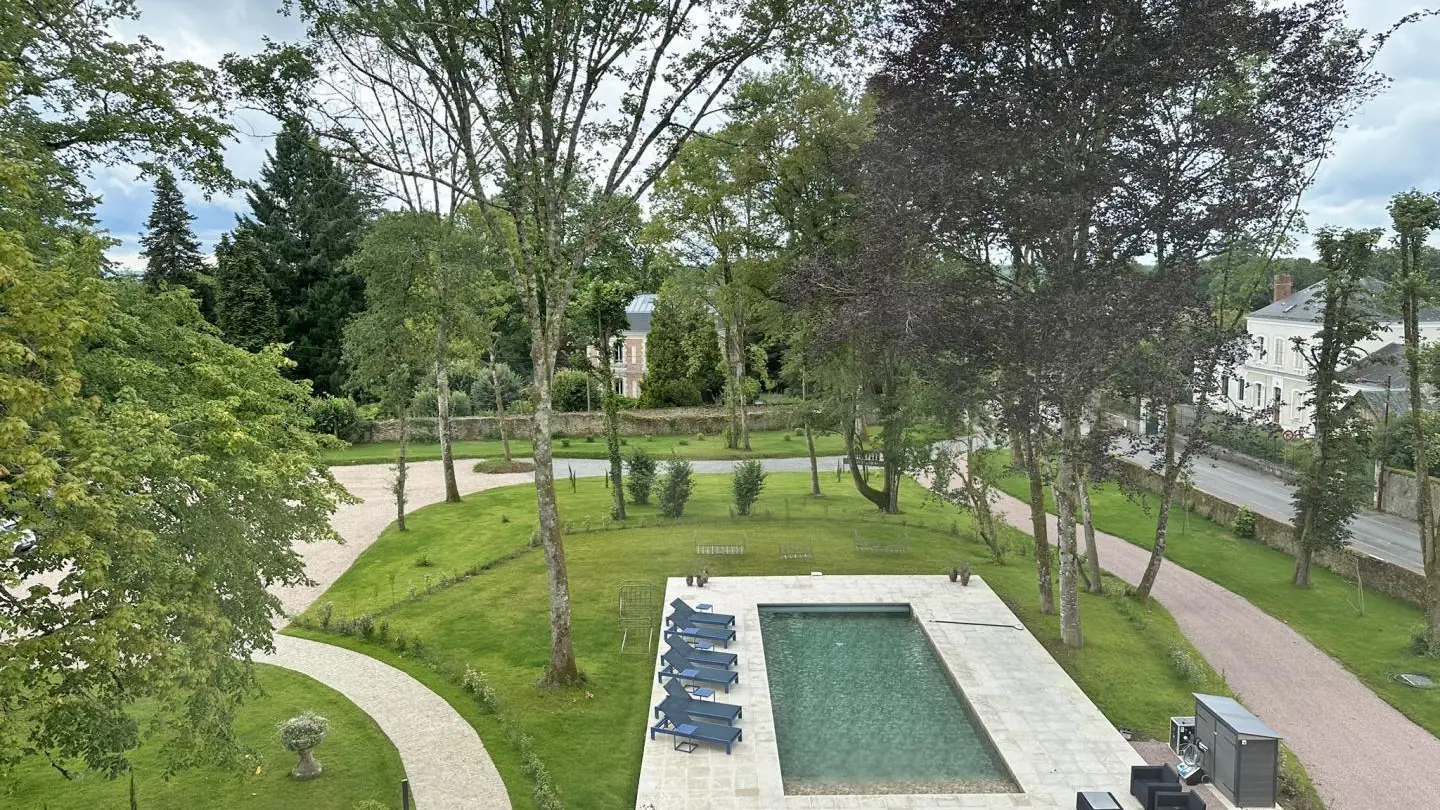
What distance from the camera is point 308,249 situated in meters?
52.0

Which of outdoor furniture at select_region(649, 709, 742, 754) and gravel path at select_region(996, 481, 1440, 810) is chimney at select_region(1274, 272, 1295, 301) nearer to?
gravel path at select_region(996, 481, 1440, 810)

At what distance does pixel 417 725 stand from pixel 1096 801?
11225 millimetres

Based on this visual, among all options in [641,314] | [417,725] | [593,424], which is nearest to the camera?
[417,725]

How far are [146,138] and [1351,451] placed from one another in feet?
102

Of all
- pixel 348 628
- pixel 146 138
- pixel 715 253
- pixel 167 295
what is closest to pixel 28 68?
pixel 146 138

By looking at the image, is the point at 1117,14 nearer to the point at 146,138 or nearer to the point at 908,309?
the point at 908,309

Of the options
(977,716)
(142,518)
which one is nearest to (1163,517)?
(977,716)

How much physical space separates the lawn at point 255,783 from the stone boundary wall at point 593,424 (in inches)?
1342

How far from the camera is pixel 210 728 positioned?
983 centimetres

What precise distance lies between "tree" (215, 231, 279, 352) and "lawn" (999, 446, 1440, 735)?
1771 inches

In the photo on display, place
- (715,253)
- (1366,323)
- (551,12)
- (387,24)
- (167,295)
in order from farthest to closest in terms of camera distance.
Answer: 1. (715,253)
2. (1366,323)
3. (551,12)
4. (387,24)
5. (167,295)

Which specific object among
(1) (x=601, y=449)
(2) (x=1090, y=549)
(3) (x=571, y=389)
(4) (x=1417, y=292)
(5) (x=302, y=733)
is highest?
(4) (x=1417, y=292)

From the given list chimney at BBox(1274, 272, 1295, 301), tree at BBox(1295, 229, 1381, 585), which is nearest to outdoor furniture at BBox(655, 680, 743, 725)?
tree at BBox(1295, 229, 1381, 585)

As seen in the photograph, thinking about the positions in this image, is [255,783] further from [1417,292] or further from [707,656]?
[1417,292]
